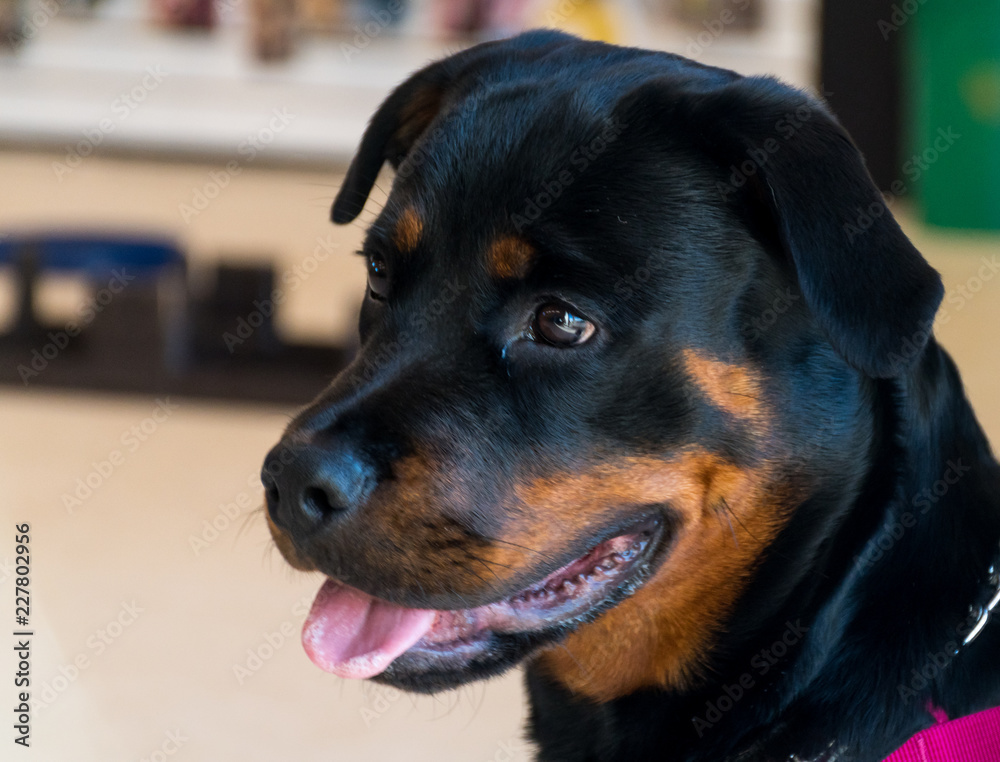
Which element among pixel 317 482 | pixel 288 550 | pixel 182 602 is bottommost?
pixel 182 602

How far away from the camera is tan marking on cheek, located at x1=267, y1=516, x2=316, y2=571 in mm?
1332

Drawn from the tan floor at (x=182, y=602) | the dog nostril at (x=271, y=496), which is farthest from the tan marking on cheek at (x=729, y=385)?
the tan floor at (x=182, y=602)

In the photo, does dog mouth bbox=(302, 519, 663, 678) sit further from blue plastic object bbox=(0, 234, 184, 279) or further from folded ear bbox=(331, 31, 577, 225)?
blue plastic object bbox=(0, 234, 184, 279)

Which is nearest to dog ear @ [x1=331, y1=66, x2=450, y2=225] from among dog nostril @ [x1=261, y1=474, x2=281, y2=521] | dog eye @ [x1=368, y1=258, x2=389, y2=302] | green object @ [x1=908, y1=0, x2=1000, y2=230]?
dog eye @ [x1=368, y1=258, x2=389, y2=302]

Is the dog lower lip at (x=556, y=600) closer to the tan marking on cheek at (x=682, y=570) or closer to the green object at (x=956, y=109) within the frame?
the tan marking on cheek at (x=682, y=570)

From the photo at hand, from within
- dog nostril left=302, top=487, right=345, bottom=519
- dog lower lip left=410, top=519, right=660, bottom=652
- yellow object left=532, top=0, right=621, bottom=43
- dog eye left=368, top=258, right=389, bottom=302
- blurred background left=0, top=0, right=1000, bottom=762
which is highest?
dog eye left=368, top=258, right=389, bottom=302

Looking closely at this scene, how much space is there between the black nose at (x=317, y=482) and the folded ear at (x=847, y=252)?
0.54 meters

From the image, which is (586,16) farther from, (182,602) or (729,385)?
(729,385)

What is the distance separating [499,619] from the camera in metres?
1.40

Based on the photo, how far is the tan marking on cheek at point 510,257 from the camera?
1355 mm

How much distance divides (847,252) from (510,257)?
0.38 metres

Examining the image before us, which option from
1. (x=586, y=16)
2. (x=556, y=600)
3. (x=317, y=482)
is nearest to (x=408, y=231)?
(x=317, y=482)

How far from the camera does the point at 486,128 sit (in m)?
1.45

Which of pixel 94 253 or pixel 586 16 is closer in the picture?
pixel 94 253
